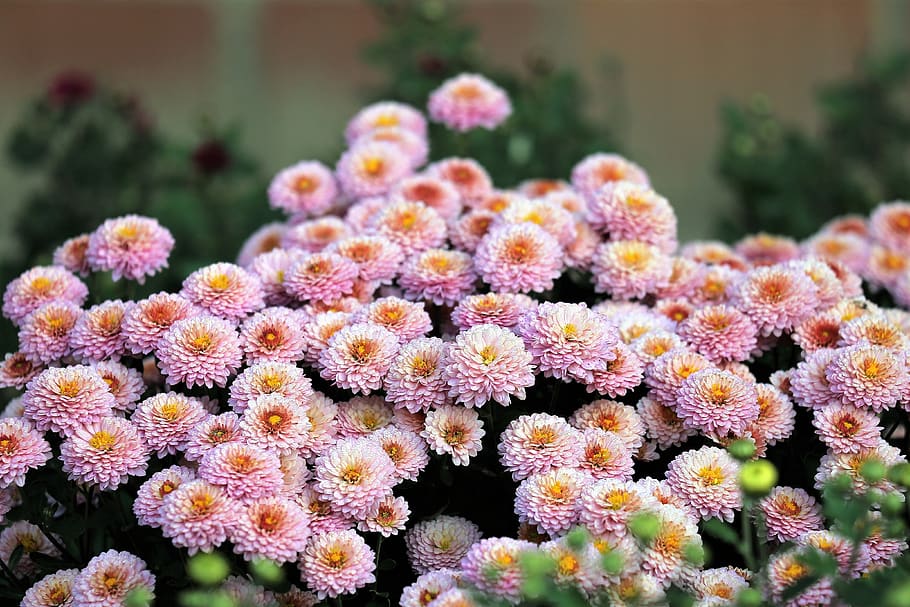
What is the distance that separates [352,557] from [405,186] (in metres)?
0.73

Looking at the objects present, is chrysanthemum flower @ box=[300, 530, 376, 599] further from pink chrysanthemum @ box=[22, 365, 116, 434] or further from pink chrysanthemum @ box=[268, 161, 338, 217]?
pink chrysanthemum @ box=[268, 161, 338, 217]

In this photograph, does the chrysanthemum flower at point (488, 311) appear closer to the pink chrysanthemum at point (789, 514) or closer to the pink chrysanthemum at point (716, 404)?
the pink chrysanthemum at point (716, 404)

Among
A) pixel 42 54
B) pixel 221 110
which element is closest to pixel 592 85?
pixel 221 110

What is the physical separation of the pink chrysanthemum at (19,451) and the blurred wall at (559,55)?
3006 mm

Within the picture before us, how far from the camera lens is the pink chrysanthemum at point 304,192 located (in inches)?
74.7

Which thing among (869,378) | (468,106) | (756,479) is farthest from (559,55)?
(756,479)

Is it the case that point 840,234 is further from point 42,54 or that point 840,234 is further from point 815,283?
point 42,54

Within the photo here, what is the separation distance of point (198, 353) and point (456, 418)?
34 cm

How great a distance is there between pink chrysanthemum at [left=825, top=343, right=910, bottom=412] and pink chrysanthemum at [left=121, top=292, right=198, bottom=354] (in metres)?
0.85

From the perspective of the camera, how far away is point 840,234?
208cm

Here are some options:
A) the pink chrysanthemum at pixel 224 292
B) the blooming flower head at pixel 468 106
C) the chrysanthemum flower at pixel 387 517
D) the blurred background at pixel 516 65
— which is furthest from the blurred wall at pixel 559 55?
the chrysanthemum flower at pixel 387 517

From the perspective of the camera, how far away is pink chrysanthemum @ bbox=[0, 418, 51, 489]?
1.32 metres

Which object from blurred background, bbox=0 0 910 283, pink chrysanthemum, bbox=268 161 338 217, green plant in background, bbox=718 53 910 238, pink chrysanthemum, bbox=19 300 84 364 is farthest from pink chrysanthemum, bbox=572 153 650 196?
blurred background, bbox=0 0 910 283

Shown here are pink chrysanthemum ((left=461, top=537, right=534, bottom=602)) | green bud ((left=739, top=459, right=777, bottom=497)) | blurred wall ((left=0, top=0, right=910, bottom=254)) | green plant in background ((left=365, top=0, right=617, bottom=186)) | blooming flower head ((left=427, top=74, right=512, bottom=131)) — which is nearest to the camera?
green bud ((left=739, top=459, right=777, bottom=497))
